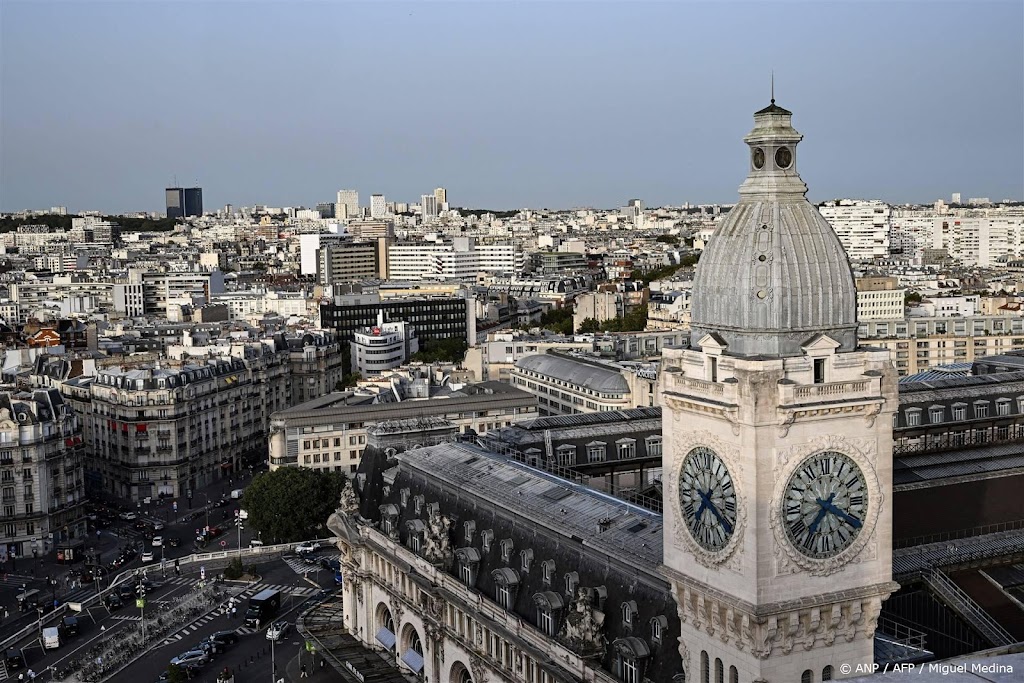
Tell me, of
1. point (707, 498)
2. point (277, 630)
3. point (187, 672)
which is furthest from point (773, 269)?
point (277, 630)

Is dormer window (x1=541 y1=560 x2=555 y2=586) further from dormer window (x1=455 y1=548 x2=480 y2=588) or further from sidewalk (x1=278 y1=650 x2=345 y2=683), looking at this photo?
sidewalk (x1=278 y1=650 x2=345 y2=683)

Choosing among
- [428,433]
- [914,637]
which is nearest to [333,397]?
[428,433]

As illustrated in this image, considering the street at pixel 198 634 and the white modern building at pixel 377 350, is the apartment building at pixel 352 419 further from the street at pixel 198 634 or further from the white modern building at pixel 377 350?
the white modern building at pixel 377 350

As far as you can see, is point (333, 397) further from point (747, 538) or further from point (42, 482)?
point (747, 538)

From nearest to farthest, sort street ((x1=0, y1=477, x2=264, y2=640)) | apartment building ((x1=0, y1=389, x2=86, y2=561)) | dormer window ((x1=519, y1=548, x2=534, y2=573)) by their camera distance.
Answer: dormer window ((x1=519, y1=548, x2=534, y2=573)) → street ((x1=0, y1=477, x2=264, y2=640)) → apartment building ((x1=0, y1=389, x2=86, y2=561))

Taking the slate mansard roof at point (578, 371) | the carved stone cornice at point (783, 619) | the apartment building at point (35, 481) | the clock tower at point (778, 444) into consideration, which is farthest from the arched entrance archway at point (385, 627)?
the slate mansard roof at point (578, 371)

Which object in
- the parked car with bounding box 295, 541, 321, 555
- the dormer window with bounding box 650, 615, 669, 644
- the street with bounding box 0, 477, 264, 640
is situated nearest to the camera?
the dormer window with bounding box 650, 615, 669, 644

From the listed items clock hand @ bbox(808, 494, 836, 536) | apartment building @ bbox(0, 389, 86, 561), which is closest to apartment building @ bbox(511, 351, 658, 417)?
apartment building @ bbox(0, 389, 86, 561)

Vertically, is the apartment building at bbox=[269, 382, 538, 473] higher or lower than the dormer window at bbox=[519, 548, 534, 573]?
lower
